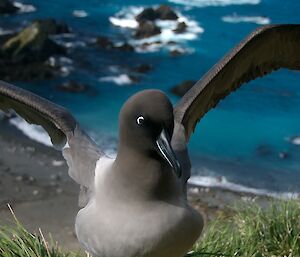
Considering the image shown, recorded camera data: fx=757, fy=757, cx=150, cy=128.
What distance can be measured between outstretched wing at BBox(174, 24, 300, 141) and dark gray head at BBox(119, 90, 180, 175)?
0.83 meters

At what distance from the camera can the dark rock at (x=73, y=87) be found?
12664 mm

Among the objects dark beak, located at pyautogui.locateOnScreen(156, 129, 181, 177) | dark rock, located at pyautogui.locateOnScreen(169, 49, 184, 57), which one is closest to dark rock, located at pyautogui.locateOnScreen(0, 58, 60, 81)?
dark rock, located at pyautogui.locateOnScreen(169, 49, 184, 57)

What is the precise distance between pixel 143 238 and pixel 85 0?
14.3m

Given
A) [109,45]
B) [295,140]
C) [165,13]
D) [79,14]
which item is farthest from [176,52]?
[295,140]

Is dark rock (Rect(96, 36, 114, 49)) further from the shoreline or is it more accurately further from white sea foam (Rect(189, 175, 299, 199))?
white sea foam (Rect(189, 175, 299, 199))

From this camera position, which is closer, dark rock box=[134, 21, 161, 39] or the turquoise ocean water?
the turquoise ocean water

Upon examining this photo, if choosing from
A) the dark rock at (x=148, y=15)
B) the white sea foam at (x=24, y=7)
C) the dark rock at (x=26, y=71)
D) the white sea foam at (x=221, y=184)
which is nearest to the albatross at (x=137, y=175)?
the white sea foam at (x=221, y=184)

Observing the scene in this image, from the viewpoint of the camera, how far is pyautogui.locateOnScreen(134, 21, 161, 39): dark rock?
1467cm

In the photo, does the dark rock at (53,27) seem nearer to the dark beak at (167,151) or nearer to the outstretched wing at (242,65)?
the outstretched wing at (242,65)

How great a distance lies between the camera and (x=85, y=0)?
663 inches

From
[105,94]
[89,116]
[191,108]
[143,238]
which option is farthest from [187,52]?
[143,238]

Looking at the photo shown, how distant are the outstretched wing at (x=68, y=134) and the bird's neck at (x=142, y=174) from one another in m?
0.45

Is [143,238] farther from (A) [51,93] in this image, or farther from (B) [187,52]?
(B) [187,52]

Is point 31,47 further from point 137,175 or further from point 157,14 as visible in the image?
point 137,175
